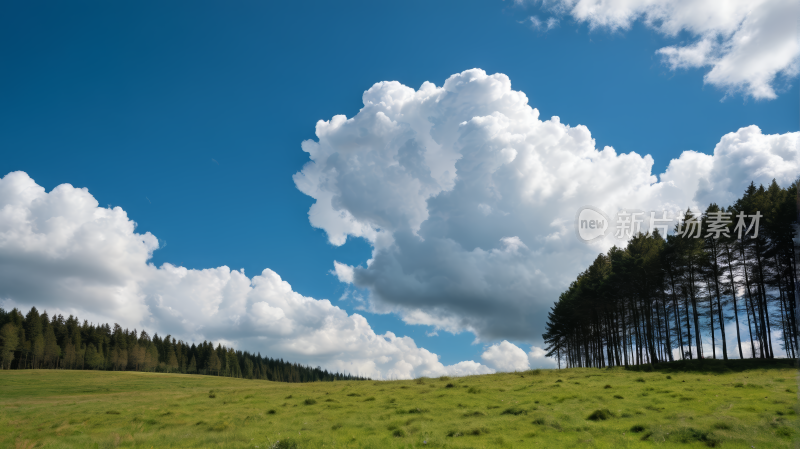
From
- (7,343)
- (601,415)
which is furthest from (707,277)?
(7,343)

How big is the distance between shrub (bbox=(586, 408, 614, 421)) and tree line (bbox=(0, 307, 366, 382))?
142848 millimetres

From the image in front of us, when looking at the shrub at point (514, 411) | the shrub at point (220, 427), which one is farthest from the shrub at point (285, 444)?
the shrub at point (514, 411)

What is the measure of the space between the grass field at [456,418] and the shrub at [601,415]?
2.3 inches

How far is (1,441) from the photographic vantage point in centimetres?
2517

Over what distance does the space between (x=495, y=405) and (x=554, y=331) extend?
7146 cm

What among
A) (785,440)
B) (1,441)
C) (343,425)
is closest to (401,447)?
(343,425)

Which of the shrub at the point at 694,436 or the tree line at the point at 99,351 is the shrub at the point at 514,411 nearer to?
the shrub at the point at 694,436

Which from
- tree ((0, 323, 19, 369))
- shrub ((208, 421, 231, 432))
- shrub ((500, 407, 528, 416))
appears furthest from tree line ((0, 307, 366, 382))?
shrub ((500, 407, 528, 416))

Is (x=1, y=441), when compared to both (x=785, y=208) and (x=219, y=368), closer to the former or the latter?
(x=785, y=208)

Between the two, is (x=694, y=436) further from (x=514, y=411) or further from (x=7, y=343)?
(x=7, y=343)

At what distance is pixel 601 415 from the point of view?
20.8m

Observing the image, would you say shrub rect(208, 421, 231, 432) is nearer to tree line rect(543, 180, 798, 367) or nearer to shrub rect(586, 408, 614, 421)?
shrub rect(586, 408, 614, 421)

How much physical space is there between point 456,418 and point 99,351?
15053 cm

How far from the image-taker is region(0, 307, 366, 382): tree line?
383 ft
